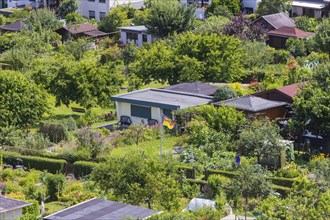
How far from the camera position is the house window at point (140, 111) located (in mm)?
44781

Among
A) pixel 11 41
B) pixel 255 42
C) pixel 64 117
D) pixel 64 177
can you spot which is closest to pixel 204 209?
pixel 64 177

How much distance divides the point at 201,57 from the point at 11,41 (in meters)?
16.4

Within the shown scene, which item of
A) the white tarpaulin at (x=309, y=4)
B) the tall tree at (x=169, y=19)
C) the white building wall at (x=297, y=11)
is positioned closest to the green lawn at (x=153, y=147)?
the tall tree at (x=169, y=19)

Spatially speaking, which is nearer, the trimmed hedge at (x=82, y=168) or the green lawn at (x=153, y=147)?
the trimmed hedge at (x=82, y=168)

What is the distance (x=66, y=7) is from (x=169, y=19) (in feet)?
46.7

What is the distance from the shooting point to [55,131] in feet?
142

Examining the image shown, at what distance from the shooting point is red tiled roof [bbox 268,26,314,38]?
200 feet

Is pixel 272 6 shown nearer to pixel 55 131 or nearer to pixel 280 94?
pixel 280 94

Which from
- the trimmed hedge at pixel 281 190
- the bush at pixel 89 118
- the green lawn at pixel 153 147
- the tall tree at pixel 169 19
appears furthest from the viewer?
the tall tree at pixel 169 19

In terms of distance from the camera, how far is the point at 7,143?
138 ft

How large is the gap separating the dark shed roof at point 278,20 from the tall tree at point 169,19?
14.5 ft

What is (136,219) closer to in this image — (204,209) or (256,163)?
(204,209)

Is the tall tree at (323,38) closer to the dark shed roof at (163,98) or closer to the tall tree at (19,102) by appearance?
the dark shed roof at (163,98)

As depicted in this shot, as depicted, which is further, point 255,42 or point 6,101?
point 255,42
